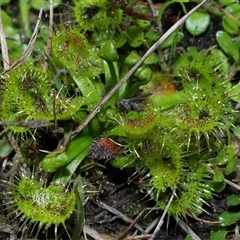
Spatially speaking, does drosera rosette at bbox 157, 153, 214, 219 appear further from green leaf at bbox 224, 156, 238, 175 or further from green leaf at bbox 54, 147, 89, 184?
green leaf at bbox 54, 147, 89, 184

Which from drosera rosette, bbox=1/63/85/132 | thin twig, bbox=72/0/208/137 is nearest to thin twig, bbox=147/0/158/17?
thin twig, bbox=72/0/208/137

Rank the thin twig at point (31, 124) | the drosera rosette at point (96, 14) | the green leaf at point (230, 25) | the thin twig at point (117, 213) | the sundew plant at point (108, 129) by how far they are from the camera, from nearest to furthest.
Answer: the thin twig at point (31, 124)
the sundew plant at point (108, 129)
the thin twig at point (117, 213)
the drosera rosette at point (96, 14)
the green leaf at point (230, 25)

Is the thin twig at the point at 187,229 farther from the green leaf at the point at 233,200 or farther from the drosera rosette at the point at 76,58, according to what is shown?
the drosera rosette at the point at 76,58

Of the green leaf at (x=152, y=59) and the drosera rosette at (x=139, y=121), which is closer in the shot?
the drosera rosette at (x=139, y=121)

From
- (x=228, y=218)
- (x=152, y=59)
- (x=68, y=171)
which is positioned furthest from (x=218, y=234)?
(x=152, y=59)

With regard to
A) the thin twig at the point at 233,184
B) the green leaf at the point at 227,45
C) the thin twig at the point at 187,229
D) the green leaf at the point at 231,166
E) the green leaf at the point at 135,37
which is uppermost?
the green leaf at the point at 135,37

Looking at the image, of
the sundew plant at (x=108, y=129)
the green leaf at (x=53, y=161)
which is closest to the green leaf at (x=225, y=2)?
the sundew plant at (x=108, y=129)

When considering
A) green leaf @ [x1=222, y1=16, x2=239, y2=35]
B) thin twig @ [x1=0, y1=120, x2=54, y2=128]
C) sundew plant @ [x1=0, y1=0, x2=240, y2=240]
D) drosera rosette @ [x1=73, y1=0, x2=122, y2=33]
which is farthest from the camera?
green leaf @ [x1=222, y1=16, x2=239, y2=35]
